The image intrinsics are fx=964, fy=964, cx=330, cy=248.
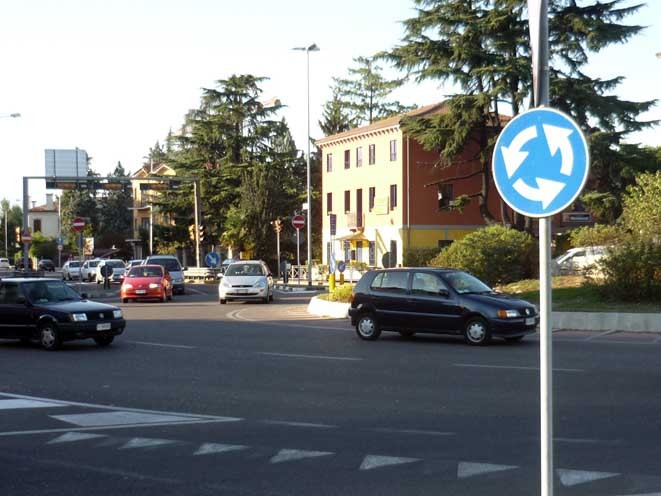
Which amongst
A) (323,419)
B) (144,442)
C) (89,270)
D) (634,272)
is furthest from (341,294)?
(89,270)

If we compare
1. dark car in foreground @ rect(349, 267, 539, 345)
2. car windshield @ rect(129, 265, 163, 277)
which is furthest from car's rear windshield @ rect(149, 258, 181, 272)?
dark car in foreground @ rect(349, 267, 539, 345)

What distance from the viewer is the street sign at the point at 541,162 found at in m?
4.89

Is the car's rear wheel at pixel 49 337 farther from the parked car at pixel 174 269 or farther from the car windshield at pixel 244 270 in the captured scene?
the parked car at pixel 174 269

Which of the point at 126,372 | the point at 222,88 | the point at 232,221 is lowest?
the point at 126,372

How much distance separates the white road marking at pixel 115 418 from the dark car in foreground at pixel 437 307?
9.57 m

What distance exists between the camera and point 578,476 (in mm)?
7566

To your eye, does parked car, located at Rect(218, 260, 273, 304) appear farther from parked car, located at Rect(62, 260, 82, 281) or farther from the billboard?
the billboard

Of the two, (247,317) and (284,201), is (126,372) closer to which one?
(247,317)

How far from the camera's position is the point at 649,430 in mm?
9625

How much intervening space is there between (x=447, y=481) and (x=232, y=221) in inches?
2399

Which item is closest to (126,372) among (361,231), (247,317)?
(247,317)

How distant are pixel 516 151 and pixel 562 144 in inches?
12.5

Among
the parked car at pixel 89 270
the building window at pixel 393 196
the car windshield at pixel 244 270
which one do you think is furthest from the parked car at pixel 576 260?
the parked car at pixel 89 270

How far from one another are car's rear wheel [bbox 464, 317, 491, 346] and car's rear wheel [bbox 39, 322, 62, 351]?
806 centimetres
